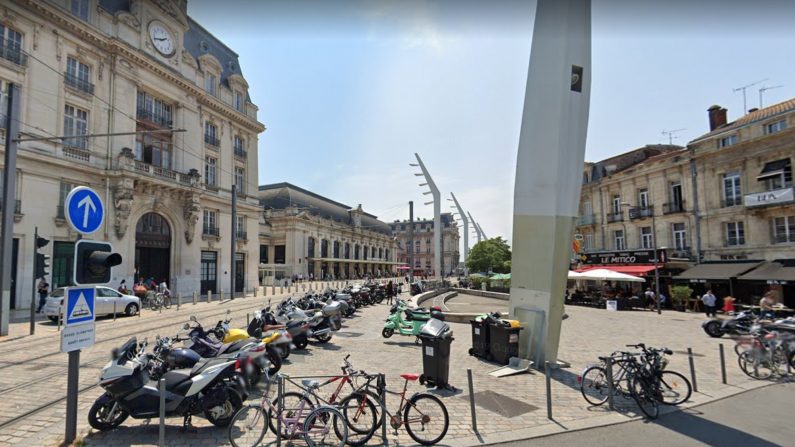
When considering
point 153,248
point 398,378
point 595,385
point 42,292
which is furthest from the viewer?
point 153,248

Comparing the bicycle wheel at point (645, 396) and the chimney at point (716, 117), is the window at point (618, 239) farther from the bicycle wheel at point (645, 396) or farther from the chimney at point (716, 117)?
the bicycle wheel at point (645, 396)

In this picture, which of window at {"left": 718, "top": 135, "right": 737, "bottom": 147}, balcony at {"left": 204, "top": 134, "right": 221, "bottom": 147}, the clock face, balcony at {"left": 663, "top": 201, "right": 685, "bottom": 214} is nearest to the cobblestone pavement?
balcony at {"left": 663, "top": 201, "right": 685, "bottom": 214}

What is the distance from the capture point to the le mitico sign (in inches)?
1045

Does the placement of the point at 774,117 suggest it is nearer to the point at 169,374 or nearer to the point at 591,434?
the point at 591,434

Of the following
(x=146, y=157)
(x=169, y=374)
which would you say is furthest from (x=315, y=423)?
(x=146, y=157)

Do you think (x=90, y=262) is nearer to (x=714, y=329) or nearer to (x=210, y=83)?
(x=714, y=329)

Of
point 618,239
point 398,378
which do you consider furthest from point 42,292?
point 618,239

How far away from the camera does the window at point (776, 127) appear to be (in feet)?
73.0

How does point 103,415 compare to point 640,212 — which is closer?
point 103,415

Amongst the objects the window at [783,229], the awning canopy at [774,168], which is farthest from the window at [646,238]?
the awning canopy at [774,168]

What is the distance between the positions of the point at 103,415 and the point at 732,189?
104ft

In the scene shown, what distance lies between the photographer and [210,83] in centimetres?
3275

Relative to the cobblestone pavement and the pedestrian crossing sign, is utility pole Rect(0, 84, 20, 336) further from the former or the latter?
the pedestrian crossing sign

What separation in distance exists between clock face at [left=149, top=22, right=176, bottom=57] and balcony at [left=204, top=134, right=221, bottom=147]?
6319mm
